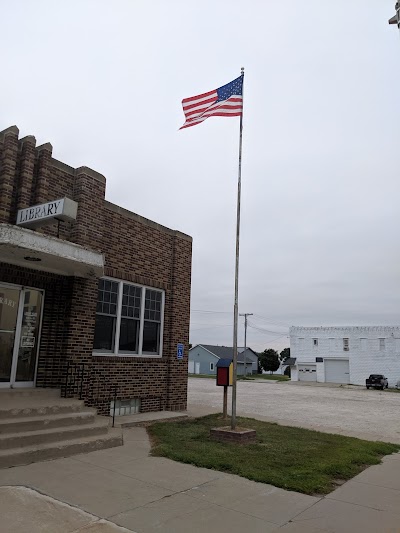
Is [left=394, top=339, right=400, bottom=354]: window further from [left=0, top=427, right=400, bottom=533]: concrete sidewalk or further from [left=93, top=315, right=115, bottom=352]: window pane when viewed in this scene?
[left=0, top=427, right=400, bottom=533]: concrete sidewalk

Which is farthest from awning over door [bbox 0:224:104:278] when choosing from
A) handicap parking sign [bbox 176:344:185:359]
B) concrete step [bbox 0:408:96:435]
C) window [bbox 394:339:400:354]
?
window [bbox 394:339:400:354]

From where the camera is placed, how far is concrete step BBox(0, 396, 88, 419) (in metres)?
7.86

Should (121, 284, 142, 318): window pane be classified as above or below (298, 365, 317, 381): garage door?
above

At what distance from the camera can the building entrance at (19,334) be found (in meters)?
9.31

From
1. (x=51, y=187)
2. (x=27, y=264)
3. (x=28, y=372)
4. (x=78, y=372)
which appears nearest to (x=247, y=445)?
(x=78, y=372)

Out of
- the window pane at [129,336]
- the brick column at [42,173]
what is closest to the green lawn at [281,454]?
the window pane at [129,336]

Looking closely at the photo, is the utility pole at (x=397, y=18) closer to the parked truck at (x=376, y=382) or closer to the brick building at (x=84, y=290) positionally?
the brick building at (x=84, y=290)

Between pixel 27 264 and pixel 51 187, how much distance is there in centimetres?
203

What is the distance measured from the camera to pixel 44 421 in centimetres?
798

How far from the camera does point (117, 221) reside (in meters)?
12.0

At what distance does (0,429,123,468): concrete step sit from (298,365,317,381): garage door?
1982 inches

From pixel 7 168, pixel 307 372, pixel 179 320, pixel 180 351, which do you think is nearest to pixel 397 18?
pixel 7 168

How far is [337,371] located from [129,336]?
46576mm

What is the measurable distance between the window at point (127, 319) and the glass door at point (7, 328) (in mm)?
2270
